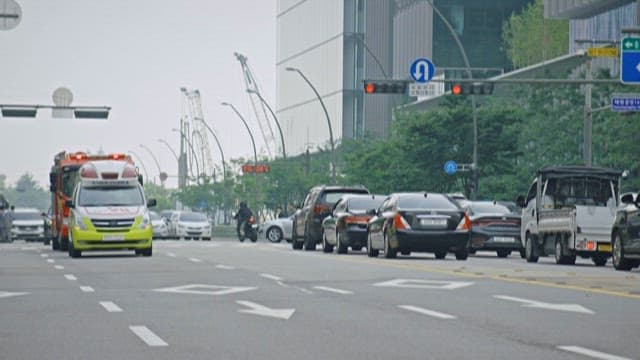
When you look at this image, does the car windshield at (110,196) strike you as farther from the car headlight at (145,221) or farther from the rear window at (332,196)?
the rear window at (332,196)

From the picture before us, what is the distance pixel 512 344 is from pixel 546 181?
80.3 feet

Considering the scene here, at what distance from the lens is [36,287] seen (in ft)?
75.8

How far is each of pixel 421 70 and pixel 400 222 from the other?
1656cm

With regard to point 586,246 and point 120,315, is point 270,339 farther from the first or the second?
point 586,246

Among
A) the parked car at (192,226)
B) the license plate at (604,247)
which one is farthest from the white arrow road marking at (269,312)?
the parked car at (192,226)

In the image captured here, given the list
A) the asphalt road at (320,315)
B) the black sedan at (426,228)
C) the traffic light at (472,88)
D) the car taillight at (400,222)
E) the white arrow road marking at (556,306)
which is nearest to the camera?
the asphalt road at (320,315)

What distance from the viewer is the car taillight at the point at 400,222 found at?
121ft

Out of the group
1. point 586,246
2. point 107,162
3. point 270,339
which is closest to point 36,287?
point 270,339

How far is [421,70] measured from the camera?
5281 cm

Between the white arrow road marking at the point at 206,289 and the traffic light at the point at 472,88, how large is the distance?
2707 cm

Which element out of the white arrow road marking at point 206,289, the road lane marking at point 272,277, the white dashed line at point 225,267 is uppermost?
the white dashed line at point 225,267

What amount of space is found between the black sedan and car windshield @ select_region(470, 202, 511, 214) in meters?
7.81

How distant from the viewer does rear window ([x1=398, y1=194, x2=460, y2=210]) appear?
37.4 metres

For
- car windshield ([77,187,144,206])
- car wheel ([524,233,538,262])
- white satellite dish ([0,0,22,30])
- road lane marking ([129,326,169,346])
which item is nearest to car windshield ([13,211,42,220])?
car windshield ([77,187,144,206])
